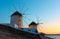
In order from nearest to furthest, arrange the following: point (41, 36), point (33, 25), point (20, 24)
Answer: point (41, 36) < point (20, 24) < point (33, 25)

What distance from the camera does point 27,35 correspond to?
1167cm

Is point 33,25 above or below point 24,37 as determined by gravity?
above

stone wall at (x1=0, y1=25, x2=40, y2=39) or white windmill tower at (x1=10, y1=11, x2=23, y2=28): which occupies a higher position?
white windmill tower at (x1=10, y1=11, x2=23, y2=28)

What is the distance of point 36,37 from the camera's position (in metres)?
11.5

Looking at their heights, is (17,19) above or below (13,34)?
above

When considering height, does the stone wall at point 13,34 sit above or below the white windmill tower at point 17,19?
below

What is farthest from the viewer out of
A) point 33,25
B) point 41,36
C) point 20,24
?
point 33,25

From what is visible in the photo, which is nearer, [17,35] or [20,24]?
[17,35]

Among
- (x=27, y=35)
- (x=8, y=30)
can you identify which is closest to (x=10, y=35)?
(x=8, y=30)

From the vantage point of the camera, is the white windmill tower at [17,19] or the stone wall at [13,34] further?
the white windmill tower at [17,19]

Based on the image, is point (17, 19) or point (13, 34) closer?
point (13, 34)

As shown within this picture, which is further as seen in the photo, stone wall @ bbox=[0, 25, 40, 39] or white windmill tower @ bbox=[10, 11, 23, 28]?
white windmill tower @ bbox=[10, 11, 23, 28]

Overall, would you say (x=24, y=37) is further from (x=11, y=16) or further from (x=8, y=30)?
(x=11, y=16)

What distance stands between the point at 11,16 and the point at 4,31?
17693 mm
